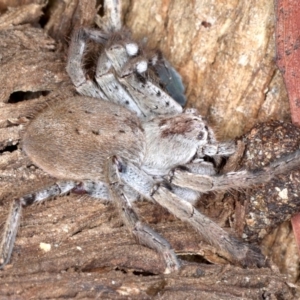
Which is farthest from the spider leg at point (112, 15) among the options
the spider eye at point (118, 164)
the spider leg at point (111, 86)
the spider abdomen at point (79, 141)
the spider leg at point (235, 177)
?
the spider leg at point (235, 177)

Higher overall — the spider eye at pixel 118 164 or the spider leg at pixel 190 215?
the spider eye at pixel 118 164

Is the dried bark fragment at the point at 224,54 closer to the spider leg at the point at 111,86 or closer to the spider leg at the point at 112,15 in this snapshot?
the spider leg at the point at 112,15

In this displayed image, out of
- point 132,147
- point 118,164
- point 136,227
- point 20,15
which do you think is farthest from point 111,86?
point 136,227

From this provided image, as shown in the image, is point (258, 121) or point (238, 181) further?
point (258, 121)

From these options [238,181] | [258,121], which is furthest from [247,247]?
[258,121]

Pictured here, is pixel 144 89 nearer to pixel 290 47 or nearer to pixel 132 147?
pixel 132 147

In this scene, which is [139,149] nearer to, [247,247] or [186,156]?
[186,156]
